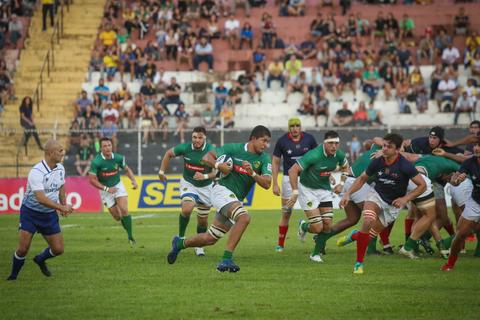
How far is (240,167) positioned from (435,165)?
14.2ft

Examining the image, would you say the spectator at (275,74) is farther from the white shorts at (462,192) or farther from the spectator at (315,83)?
the white shorts at (462,192)

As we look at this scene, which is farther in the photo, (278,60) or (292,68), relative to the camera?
(278,60)

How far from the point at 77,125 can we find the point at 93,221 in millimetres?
8382

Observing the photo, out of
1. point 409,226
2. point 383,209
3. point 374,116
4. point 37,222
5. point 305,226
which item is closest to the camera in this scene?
point 37,222

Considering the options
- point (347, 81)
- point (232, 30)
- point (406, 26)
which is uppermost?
point (406, 26)

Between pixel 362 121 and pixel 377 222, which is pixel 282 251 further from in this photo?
pixel 362 121

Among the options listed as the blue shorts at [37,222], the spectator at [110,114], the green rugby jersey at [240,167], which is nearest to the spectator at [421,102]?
the spectator at [110,114]

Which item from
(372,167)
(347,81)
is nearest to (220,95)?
(347,81)

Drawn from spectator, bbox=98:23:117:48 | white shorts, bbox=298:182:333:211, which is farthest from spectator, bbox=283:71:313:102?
white shorts, bbox=298:182:333:211

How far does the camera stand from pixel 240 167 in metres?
15.1

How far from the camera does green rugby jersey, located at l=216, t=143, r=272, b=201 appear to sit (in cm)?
1520

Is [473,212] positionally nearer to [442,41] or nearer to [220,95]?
[220,95]

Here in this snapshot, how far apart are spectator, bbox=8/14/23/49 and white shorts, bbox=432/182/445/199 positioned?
29.2m

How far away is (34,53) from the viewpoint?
43188mm
